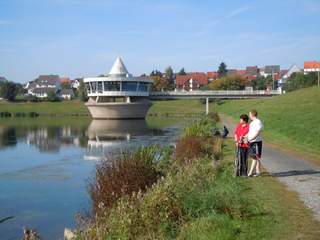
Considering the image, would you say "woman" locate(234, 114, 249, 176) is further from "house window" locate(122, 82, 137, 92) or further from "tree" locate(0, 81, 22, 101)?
"tree" locate(0, 81, 22, 101)

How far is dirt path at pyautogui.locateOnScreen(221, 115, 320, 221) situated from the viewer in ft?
35.9

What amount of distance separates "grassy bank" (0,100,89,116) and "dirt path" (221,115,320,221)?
296ft

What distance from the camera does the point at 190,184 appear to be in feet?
37.2

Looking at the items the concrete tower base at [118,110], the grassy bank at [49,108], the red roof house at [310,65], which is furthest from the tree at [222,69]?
the concrete tower base at [118,110]

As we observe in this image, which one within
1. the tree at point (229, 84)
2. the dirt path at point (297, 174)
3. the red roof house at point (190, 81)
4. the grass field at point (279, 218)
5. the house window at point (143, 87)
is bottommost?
the dirt path at point (297, 174)

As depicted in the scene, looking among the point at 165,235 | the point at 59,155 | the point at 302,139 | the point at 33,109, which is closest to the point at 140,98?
the point at 33,109

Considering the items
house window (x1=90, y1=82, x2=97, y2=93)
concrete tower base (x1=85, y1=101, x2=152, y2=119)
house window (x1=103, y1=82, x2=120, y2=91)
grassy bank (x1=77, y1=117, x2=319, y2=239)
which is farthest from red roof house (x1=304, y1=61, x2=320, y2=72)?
grassy bank (x1=77, y1=117, x2=319, y2=239)

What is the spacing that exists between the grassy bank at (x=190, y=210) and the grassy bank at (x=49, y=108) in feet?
316

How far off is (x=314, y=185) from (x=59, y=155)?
2199cm

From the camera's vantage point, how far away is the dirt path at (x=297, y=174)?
10.9 metres

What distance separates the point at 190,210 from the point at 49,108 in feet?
356

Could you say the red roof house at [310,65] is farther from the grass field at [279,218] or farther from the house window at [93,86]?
the grass field at [279,218]

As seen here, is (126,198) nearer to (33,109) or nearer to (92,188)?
(92,188)

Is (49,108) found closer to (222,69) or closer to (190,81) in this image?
(190,81)
